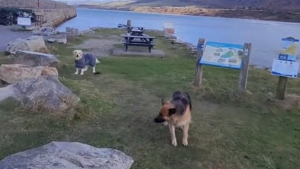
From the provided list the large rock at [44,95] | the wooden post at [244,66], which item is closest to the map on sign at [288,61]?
the wooden post at [244,66]

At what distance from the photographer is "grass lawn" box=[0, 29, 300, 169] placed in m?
4.66

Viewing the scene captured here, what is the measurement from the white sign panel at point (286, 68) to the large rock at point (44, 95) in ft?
12.5

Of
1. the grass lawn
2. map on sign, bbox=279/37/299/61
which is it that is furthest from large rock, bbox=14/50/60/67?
map on sign, bbox=279/37/299/61

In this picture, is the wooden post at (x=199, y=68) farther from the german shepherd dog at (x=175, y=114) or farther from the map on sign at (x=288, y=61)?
the german shepherd dog at (x=175, y=114)

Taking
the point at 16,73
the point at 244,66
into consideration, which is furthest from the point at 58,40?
the point at 244,66

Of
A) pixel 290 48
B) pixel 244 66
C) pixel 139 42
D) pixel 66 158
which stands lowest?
pixel 139 42

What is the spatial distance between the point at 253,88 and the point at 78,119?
14.7ft

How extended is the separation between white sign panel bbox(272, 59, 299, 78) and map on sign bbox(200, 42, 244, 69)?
Answer: 686 mm

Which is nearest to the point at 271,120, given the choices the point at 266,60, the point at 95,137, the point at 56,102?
the point at 95,137

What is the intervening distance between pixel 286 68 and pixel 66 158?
5.19 m

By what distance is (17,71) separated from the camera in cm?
721

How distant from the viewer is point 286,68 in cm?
713

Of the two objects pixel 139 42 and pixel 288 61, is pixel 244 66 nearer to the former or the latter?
pixel 288 61

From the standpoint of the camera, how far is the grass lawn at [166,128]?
4.66 m
